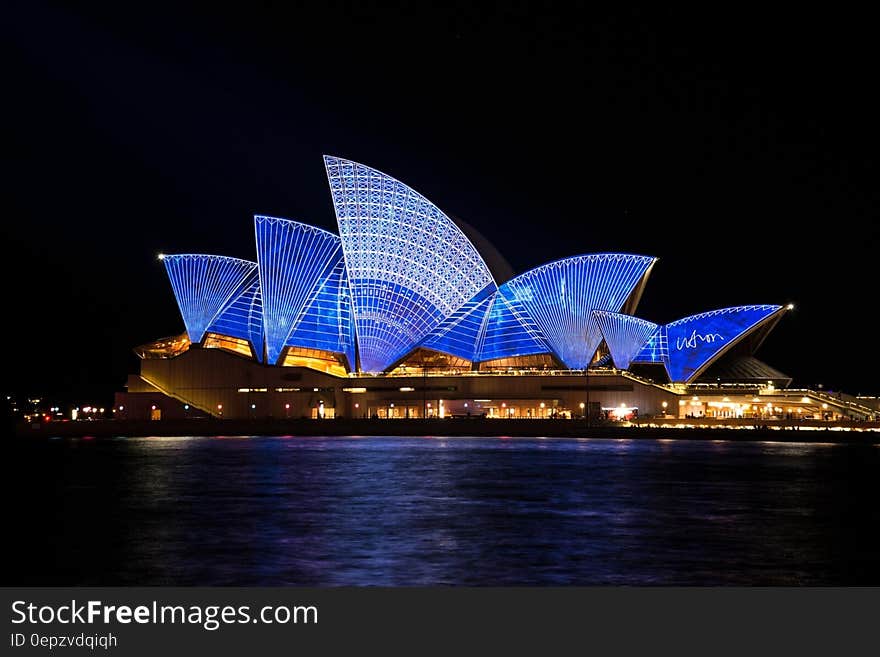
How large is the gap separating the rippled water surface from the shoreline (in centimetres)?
3178

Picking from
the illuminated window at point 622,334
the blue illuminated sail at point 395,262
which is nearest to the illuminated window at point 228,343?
the blue illuminated sail at point 395,262

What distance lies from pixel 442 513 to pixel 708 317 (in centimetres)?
7105

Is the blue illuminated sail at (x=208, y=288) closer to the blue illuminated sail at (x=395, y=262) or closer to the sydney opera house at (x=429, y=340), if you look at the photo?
the sydney opera house at (x=429, y=340)

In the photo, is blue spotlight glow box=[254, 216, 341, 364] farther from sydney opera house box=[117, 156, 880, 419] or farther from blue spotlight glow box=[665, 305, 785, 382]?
blue spotlight glow box=[665, 305, 785, 382]

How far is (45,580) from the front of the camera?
21.7 metres

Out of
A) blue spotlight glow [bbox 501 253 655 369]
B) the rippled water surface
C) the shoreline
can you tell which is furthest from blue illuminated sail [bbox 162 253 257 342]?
the rippled water surface

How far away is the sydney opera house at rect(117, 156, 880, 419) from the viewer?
93.9 m

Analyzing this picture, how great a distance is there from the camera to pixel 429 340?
9831 centimetres

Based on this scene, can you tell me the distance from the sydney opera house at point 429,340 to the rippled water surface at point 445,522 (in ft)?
130

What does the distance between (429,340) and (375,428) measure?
11.1 m

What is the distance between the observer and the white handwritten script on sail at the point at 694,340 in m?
97.7

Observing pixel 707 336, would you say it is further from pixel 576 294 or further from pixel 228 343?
pixel 228 343

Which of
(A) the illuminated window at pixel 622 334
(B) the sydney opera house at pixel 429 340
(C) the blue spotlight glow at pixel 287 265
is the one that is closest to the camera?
(C) the blue spotlight glow at pixel 287 265

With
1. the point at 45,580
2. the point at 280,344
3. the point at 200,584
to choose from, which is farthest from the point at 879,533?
the point at 280,344
